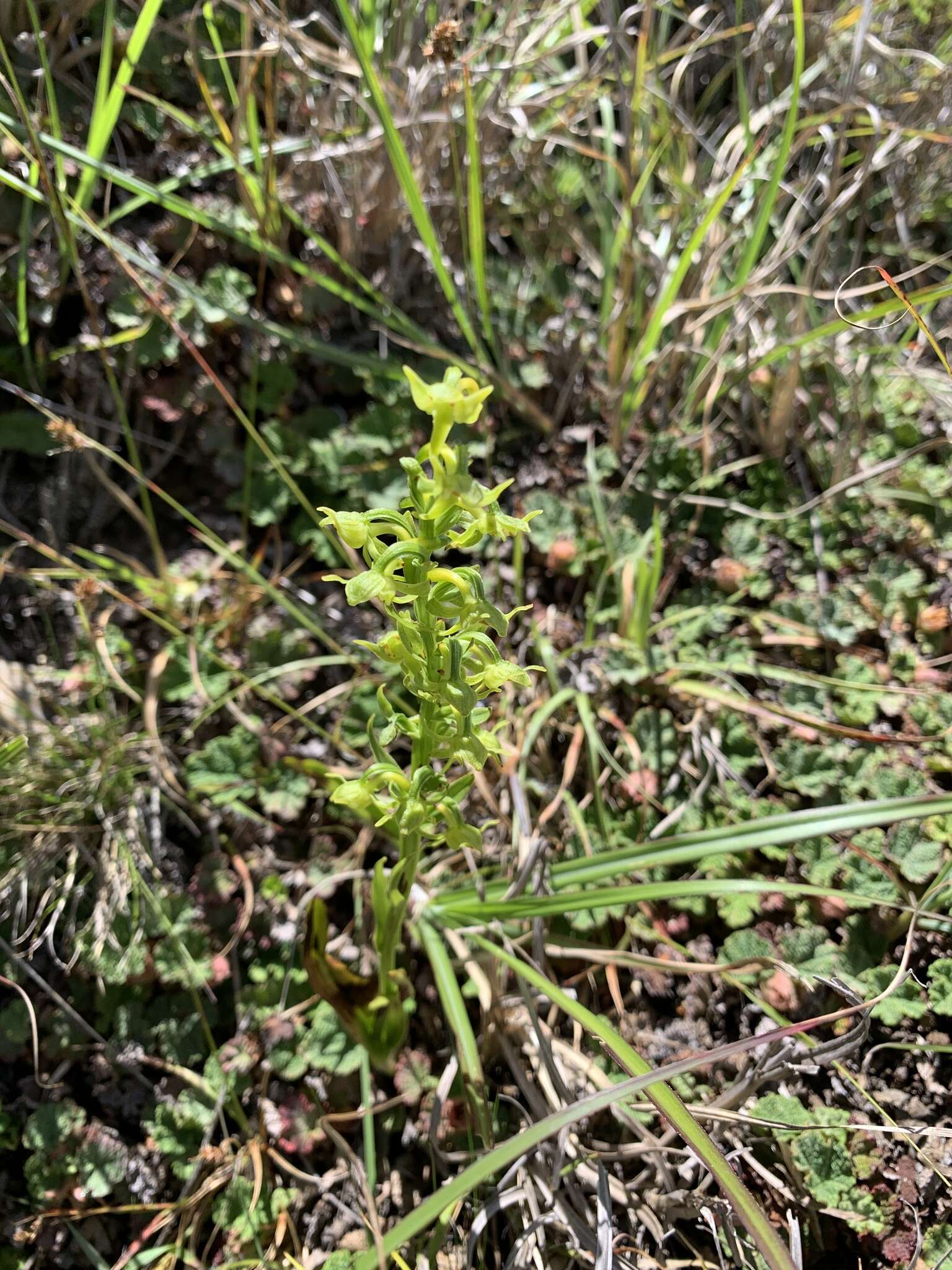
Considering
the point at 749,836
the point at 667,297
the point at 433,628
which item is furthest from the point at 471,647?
the point at 667,297

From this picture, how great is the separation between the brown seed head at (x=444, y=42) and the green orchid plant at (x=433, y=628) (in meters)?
0.94

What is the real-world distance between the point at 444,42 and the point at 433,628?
1323mm

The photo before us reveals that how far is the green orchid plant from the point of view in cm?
91

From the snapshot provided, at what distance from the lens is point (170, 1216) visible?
1505 mm

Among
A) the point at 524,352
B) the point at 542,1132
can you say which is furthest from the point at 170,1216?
the point at 524,352

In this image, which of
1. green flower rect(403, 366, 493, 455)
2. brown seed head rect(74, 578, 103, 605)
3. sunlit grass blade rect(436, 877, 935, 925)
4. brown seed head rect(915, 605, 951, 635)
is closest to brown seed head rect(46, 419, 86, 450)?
brown seed head rect(74, 578, 103, 605)

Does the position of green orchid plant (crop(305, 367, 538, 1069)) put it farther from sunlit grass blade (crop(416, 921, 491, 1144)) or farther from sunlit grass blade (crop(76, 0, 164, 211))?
sunlit grass blade (crop(76, 0, 164, 211))

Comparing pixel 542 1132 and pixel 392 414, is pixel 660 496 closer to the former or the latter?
pixel 392 414

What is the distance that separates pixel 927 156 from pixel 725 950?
2396 mm

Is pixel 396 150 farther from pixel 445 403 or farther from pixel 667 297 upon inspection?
pixel 445 403

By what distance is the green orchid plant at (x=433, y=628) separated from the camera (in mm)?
908

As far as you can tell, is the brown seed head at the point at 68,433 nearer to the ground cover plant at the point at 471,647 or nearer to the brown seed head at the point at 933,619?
the ground cover plant at the point at 471,647

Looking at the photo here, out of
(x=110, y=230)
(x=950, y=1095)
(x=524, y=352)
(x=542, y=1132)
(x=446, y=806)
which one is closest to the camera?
(x=542, y=1132)

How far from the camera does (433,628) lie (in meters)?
1.03
